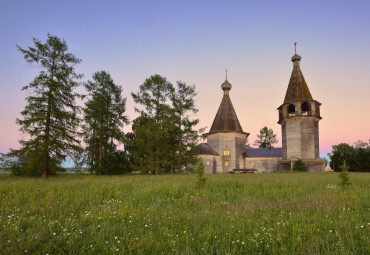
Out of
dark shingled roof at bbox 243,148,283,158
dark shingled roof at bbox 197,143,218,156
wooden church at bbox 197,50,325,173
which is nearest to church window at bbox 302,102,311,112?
wooden church at bbox 197,50,325,173

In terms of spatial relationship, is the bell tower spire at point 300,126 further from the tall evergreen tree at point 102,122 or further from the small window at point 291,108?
the tall evergreen tree at point 102,122

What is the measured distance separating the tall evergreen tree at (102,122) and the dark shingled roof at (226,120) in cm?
1857

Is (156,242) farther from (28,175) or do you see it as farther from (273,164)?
(273,164)

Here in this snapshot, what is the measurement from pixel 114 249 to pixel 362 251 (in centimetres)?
402

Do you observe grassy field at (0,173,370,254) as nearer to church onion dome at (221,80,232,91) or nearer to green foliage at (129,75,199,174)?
green foliage at (129,75,199,174)

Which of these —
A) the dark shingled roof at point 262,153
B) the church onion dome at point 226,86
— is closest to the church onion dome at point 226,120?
the church onion dome at point 226,86

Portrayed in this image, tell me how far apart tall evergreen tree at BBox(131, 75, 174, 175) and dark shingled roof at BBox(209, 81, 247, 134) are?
15.1 m

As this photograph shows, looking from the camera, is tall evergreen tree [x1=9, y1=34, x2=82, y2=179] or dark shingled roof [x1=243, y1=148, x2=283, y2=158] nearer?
tall evergreen tree [x1=9, y1=34, x2=82, y2=179]

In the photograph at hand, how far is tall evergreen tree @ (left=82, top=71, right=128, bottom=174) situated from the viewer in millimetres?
24234

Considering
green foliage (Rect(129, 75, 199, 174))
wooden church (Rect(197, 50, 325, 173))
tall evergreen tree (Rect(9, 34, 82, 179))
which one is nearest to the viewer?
tall evergreen tree (Rect(9, 34, 82, 179))

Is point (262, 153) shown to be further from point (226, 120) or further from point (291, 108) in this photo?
point (226, 120)

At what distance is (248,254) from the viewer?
10.1 ft

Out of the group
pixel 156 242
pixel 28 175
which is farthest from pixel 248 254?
pixel 28 175

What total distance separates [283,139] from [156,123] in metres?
25.2
